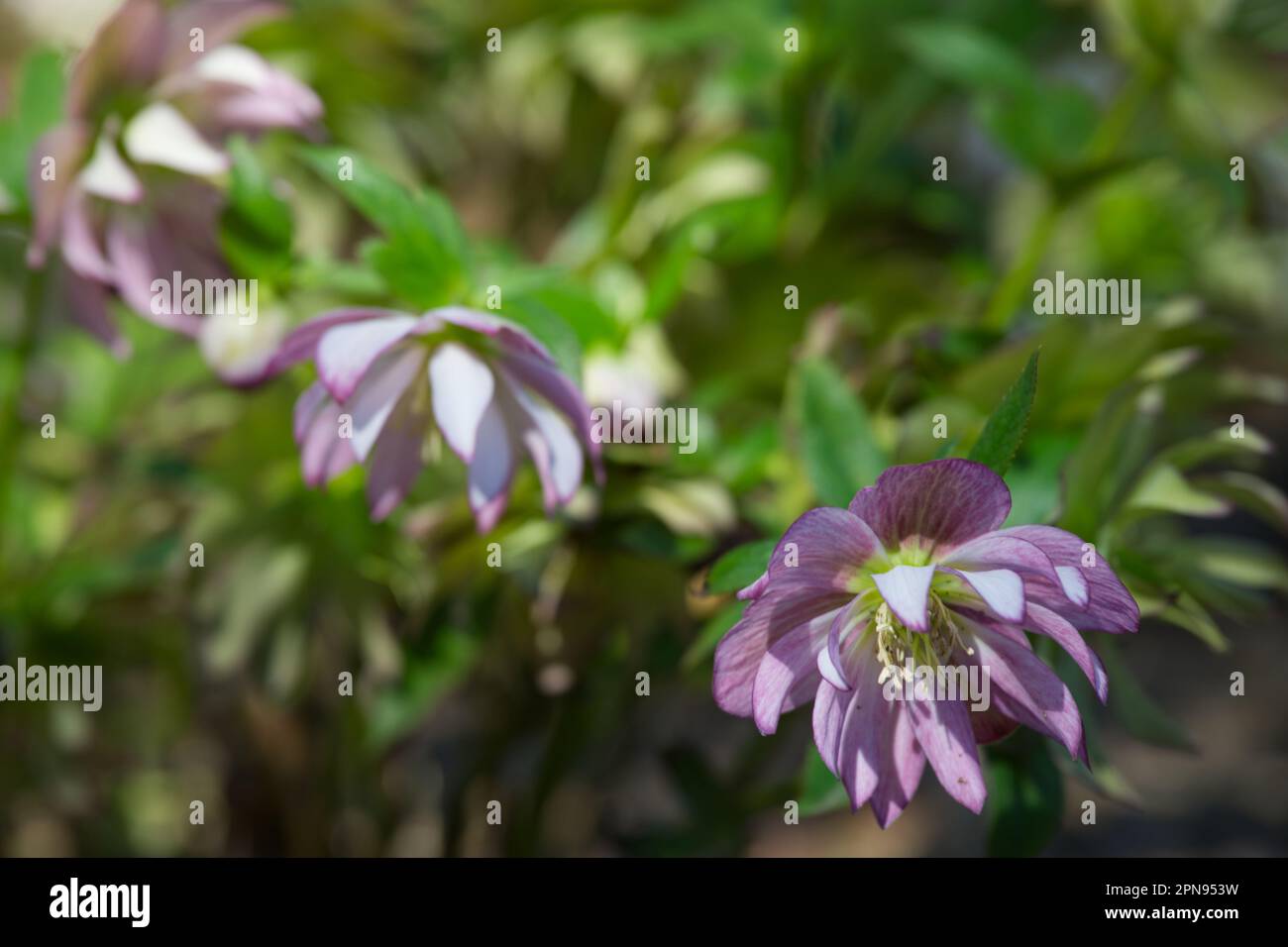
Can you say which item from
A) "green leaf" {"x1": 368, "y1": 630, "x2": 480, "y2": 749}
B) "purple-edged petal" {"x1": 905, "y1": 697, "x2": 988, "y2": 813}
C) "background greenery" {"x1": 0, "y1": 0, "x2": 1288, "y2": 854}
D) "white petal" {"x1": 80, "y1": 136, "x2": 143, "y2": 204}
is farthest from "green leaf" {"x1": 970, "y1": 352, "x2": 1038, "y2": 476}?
"white petal" {"x1": 80, "y1": 136, "x2": 143, "y2": 204}

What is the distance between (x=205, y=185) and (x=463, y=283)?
7.5 inches

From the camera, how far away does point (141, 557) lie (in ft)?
2.44

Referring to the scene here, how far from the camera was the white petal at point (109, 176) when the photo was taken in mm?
631

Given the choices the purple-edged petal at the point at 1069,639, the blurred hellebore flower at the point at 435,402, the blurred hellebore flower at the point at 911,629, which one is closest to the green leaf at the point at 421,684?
the blurred hellebore flower at the point at 435,402

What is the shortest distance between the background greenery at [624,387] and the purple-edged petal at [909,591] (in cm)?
7

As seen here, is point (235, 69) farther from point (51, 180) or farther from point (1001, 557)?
point (1001, 557)

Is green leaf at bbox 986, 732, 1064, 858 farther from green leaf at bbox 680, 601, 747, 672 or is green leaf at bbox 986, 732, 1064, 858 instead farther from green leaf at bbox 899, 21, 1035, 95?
green leaf at bbox 899, 21, 1035, 95

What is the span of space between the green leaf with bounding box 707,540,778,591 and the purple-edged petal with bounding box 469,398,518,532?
0.11m

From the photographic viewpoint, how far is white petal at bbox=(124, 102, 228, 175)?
64cm

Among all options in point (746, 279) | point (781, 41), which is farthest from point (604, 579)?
point (781, 41)

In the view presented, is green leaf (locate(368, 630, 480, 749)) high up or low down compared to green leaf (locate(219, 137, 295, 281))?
down

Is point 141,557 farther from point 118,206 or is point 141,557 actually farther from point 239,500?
point 118,206

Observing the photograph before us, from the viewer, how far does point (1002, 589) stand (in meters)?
0.46

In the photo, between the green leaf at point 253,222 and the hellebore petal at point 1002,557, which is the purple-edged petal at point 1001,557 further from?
the green leaf at point 253,222
